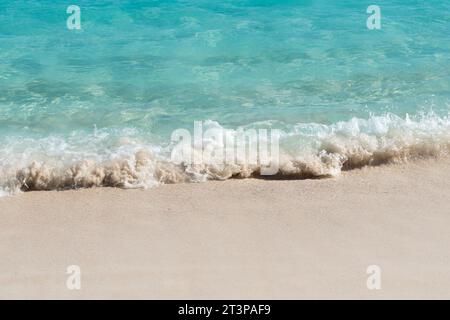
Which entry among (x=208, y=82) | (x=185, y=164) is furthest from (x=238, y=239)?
(x=208, y=82)

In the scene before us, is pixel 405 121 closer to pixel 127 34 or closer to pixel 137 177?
pixel 137 177

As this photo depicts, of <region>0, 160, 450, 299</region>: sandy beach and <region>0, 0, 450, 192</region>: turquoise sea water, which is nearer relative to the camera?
<region>0, 160, 450, 299</region>: sandy beach

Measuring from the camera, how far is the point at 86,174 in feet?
17.4

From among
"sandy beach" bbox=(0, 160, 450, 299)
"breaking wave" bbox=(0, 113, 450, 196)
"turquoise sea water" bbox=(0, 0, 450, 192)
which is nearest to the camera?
"sandy beach" bbox=(0, 160, 450, 299)

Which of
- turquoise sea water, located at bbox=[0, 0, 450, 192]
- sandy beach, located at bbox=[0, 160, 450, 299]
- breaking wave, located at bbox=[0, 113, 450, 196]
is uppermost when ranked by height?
turquoise sea water, located at bbox=[0, 0, 450, 192]

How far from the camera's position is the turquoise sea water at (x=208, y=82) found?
18.6 feet

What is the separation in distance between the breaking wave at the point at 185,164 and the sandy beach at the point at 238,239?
15 cm

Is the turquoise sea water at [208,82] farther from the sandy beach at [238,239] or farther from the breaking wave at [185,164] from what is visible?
the sandy beach at [238,239]

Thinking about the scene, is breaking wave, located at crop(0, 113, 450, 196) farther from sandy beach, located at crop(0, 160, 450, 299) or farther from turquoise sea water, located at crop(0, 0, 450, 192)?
sandy beach, located at crop(0, 160, 450, 299)

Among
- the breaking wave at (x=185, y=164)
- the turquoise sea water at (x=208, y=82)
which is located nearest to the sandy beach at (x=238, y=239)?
the breaking wave at (x=185, y=164)

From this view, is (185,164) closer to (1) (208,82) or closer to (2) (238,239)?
(2) (238,239)

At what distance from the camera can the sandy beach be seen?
392cm

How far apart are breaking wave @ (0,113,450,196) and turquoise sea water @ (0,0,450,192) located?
0.01m

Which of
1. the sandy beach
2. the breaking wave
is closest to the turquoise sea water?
the breaking wave
